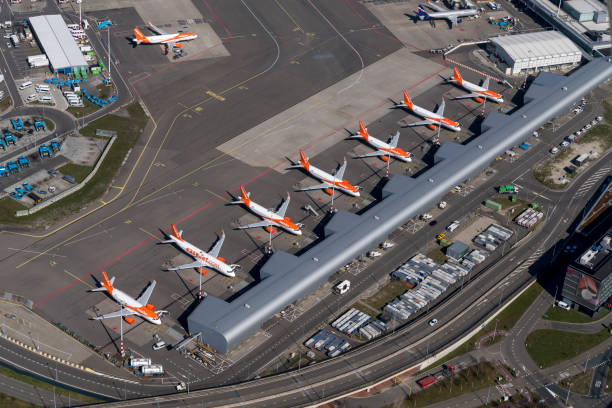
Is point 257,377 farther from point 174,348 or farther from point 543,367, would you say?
point 543,367

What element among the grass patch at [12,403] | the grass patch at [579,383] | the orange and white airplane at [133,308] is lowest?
the grass patch at [12,403]

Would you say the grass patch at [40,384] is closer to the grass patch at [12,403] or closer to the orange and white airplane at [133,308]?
the grass patch at [12,403]

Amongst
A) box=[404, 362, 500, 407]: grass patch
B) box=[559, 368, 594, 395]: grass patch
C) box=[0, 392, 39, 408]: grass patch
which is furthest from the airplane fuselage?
box=[559, 368, 594, 395]: grass patch

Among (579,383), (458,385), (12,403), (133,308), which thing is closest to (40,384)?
(12,403)

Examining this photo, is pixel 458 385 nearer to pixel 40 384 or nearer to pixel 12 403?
pixel 40 384

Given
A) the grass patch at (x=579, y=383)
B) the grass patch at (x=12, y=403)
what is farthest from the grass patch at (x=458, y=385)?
the grass patch at (x=12, y=403)

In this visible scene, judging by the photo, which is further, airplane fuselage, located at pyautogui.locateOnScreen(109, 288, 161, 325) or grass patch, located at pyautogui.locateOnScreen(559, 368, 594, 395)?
airplane fuselage, located at pyautogui.locateOnScreen(109, 288, 161, 325)

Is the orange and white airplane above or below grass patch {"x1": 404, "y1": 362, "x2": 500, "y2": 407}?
above

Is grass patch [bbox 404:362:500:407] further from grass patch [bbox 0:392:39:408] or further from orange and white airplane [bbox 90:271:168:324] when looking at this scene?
grass patch [bbox 0:392:39:408]
